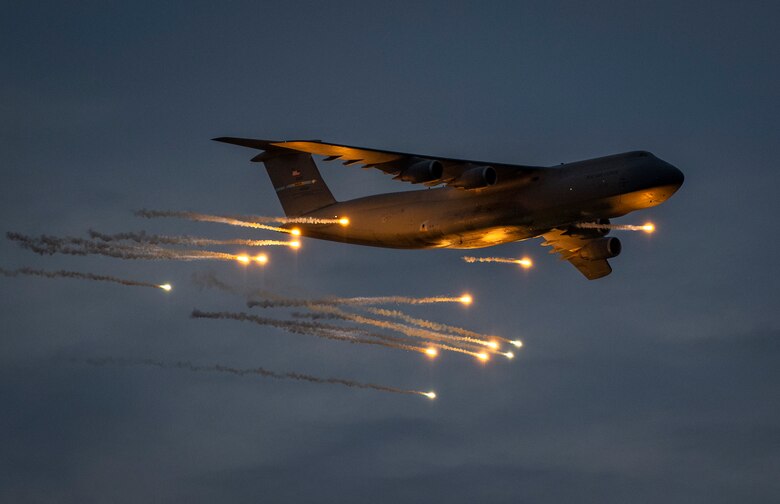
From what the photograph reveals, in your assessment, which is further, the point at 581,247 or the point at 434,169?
the point at 581,247

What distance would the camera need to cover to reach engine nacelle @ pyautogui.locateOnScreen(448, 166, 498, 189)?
37594 millimetres

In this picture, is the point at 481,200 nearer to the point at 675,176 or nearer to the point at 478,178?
the point at 478,178

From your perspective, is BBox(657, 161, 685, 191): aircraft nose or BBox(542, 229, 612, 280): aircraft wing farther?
BBox(542, 229, 612, 280): aircraft wing

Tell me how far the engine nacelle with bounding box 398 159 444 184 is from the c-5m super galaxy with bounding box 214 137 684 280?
0.02m

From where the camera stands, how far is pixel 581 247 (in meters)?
41.8

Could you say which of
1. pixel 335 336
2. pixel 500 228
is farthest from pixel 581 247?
pixel 335 336

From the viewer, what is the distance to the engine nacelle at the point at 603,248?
41.2 m

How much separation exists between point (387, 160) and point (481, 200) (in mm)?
2587

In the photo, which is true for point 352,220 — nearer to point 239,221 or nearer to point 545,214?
point 239,221

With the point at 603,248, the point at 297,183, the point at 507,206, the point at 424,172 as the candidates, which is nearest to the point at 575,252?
the point at 603,248

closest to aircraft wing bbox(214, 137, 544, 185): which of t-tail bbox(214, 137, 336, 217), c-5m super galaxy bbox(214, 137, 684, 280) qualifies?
c-5m super galaxy bbox(214, 137, 684, 280)

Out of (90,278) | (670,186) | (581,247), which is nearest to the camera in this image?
(670,186)

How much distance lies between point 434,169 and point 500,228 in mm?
2266

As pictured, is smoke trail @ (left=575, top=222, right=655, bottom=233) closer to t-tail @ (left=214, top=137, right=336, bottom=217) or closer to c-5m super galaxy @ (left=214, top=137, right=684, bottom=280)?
c-5m super galaxy @ (left=214, top=137, right=684, bottom=280)
